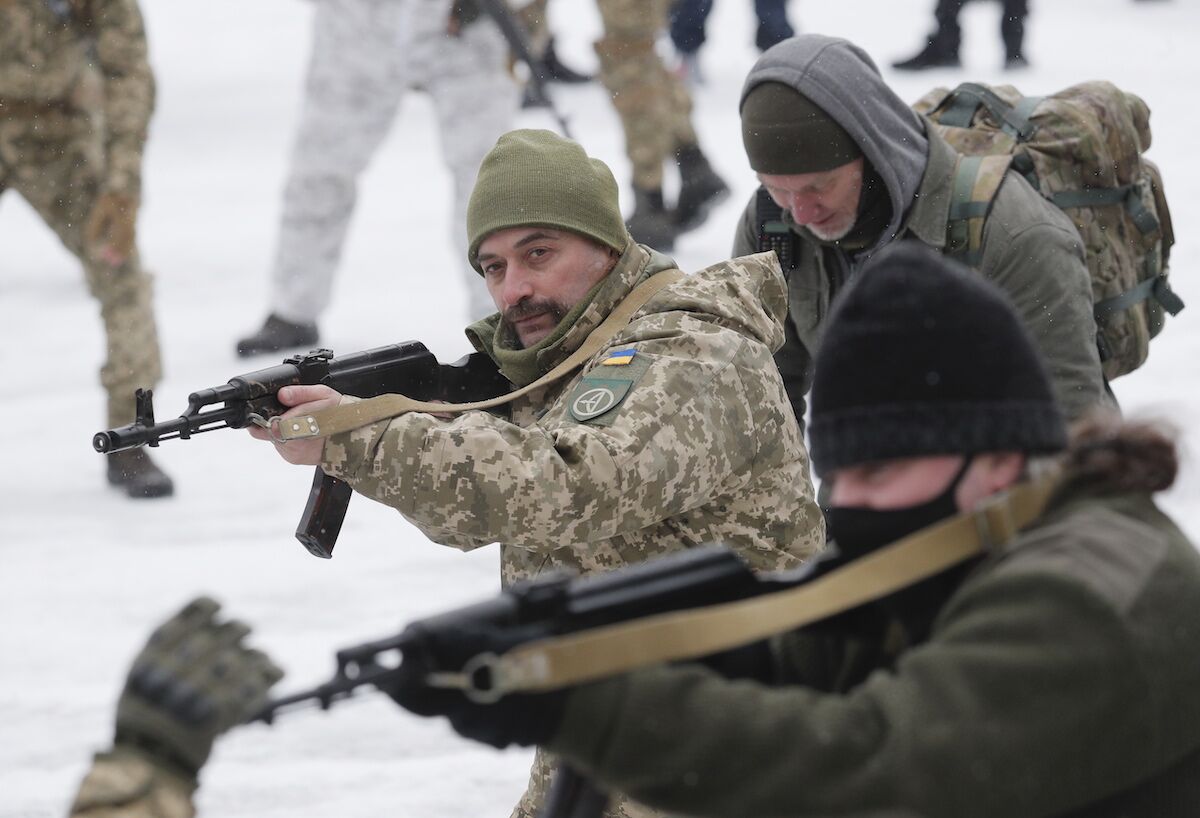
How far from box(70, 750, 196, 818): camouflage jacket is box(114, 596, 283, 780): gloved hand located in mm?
11

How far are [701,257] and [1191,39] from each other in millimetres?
5891

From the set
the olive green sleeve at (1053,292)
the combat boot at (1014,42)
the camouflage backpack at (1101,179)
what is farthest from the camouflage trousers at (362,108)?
the combat boot at (1014,42)

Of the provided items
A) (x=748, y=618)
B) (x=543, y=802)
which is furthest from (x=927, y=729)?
(x=543, y=802)

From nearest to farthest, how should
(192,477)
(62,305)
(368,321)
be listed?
(192,477) < (368,321) < (62,305)

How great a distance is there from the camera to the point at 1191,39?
12.9 meters

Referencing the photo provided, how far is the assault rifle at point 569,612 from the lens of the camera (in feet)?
5.09

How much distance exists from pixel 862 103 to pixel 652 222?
5.08 m

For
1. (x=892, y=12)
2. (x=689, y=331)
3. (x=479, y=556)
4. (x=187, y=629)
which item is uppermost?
(x=892, y=12)

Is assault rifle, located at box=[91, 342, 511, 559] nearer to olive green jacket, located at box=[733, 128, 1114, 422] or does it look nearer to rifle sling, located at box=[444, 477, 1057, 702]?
olive green jacket, located at box=[733, 128, 1114, 422]

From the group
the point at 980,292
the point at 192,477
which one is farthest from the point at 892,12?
the point at 980,292

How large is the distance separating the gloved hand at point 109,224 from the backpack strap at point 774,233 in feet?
9.17

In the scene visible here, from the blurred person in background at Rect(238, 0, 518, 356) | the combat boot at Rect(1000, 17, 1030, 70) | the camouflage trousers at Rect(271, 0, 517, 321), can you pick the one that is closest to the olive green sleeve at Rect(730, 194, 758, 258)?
the camouflage trousers at Rect(271, 0, 517, 321)

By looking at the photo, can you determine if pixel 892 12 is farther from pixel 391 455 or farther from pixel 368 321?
pixel 391 455

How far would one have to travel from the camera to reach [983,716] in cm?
149
